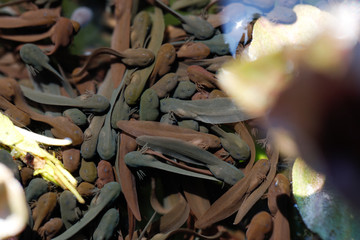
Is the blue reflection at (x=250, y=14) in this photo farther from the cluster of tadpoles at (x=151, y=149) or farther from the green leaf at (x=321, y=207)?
the green leaf at (x=321, y=207)

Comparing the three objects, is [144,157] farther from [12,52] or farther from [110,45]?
[12,52]

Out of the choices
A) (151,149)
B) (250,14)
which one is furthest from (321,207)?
(250,14)

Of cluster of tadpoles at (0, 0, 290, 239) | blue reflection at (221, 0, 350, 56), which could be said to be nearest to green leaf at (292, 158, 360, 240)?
cluster of tadpoles at (0, 0, 290, 239)

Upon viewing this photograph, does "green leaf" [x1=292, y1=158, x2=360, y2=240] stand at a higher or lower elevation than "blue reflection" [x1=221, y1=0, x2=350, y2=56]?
lower

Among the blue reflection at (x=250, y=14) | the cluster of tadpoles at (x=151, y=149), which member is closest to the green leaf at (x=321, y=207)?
the cluster of tadpoles at (x=151, y=149)

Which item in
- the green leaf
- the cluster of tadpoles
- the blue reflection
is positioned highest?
the blue reflection

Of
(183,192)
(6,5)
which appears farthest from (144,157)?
(6,5)

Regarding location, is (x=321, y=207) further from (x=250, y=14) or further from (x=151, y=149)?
(x=250, y=14)

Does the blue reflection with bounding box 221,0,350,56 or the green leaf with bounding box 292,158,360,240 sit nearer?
the green leaf with bounding box 292,158,360,240

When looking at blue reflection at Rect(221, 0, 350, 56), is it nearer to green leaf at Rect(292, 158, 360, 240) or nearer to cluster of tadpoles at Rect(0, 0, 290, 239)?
cluster of tadpoles at Rect(0, 0, 290, 239)
